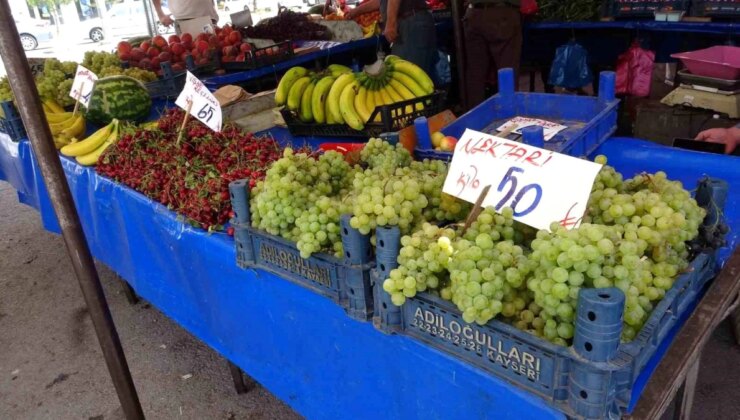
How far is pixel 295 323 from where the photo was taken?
1720mm

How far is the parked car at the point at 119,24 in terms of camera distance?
20.5 meters

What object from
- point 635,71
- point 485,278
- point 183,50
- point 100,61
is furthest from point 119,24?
point 485,278

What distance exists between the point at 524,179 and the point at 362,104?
1.63 metres

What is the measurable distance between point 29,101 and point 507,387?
1.18m

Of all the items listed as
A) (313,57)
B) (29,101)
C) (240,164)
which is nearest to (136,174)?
(240,164)

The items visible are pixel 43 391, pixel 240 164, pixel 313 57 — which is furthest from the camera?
pixel 313 57

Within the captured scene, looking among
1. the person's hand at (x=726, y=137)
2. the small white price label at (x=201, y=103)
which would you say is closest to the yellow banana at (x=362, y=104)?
the small white price label at (x=201, y=103)

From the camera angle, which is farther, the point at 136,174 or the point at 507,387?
the point at 136,174

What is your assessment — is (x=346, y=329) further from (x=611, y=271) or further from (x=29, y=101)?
(x=29, y=101)

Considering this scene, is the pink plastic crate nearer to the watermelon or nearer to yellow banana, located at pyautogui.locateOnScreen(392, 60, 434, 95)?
yellow banana, located at pyautogui.locateOnScreen(392, 60, 434, 95)

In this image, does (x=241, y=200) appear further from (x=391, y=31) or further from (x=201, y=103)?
(x=391, y=31)

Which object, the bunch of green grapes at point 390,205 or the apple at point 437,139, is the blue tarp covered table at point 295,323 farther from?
the apple at point 437,139

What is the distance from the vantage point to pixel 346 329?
1.51 m

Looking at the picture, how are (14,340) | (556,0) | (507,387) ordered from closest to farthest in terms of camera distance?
(507,387)
(14,340)
(556,0)
